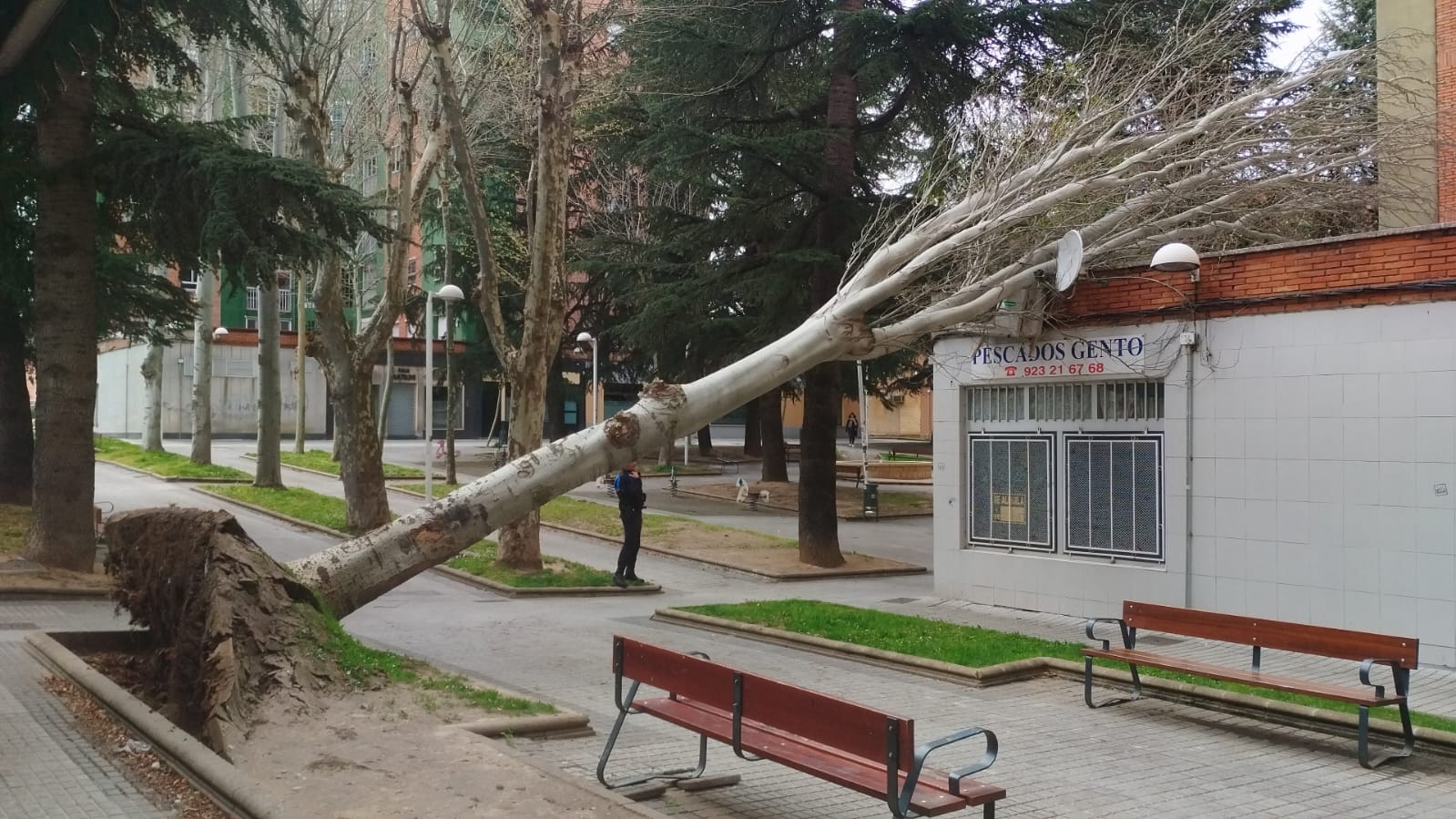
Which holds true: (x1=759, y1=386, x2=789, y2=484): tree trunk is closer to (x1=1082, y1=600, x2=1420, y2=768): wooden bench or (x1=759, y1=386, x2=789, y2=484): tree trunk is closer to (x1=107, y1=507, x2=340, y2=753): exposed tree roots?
(x1=1082, y1=600, x2=1420, y2=768): wooden bench

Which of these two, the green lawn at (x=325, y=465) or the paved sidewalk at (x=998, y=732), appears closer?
the paved sidewalk at (x=998, y=732)

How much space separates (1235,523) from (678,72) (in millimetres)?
11095

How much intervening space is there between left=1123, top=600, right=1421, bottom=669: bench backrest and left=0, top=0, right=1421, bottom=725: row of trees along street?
342cm

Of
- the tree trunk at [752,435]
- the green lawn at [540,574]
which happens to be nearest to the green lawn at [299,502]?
the green lawn at [540,574]

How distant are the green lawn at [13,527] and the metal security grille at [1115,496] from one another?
40.5 ft

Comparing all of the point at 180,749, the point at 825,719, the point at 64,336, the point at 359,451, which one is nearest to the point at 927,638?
the point at 825,719

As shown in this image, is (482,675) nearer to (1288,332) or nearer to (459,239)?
(1288,332)

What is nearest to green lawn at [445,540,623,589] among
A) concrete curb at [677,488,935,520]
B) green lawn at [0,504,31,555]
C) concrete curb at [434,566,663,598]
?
concrete curb at [434,566,663,598]

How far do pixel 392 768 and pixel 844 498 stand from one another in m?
23.3

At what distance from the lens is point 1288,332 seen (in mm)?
11234

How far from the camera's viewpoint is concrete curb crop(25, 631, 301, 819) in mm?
5062

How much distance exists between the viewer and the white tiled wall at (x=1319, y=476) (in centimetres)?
1016

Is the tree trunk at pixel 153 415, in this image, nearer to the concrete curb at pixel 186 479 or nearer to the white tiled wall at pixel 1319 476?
the concrete curb at pixel 186 479

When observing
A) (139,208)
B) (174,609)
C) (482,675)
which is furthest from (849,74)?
(174,609)
